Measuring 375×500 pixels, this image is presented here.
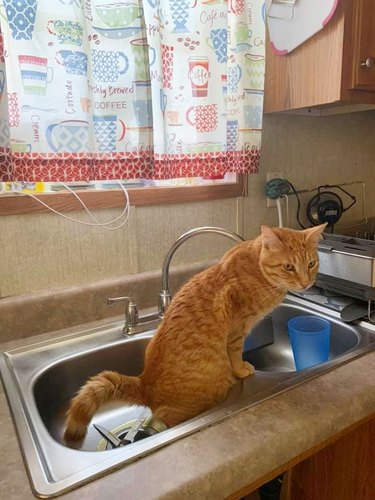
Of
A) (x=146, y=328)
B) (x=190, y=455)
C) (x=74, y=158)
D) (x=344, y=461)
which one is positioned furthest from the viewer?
(x=146, y=328)

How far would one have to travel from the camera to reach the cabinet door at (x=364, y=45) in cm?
101

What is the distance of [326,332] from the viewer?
38.3 inches

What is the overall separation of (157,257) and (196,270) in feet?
0.51

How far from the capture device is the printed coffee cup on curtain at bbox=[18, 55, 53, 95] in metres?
0.85

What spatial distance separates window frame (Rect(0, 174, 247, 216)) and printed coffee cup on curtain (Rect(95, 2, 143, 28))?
45cm

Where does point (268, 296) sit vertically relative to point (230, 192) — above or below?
below

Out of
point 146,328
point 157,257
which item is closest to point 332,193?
point 157,257

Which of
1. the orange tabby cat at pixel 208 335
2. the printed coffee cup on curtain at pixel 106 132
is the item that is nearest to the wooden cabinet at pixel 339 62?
the orange tabby cat at pixel 208 335

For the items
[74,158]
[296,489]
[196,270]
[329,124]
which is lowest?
[296,489]

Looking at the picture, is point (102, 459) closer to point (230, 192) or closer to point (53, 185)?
point (53, 185)

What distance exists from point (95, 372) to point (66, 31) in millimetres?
886

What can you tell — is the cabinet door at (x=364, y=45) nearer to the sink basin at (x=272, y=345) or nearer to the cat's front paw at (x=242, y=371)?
the sink basin at (x=272, y=345)

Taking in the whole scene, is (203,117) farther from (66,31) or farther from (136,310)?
(136,310)

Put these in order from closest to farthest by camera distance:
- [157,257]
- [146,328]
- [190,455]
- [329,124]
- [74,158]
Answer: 1. [190,455]
2. [74,158]
3. [146,328]
4. [157,257]
5. [329,124]
